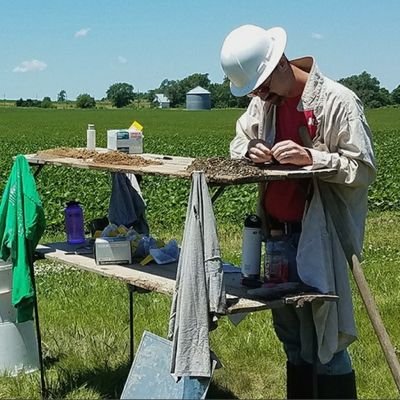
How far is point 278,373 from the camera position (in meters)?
5.60

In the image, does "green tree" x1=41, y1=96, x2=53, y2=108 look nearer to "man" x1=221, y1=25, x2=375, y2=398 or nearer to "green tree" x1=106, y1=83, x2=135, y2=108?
"green tree" x1=106, y1=83, x2=135, y2=108

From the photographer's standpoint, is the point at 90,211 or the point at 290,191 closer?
the point at 290,191

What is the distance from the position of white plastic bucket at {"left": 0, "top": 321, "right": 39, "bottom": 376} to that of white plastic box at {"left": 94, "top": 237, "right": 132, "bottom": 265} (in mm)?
1117

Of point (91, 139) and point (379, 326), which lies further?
point (91, 139)

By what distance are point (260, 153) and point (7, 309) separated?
8.30 feet

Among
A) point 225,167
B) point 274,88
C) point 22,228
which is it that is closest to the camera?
point 225,167

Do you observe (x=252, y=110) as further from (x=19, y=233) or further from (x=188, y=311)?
(x=19, y=233)

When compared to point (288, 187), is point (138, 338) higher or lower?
lower

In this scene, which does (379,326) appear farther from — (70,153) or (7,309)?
(7,309)

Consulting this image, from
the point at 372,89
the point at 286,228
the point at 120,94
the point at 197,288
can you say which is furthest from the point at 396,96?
the point at 197,288

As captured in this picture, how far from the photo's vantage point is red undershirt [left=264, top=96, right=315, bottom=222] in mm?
4109

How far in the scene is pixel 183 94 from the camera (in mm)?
127375

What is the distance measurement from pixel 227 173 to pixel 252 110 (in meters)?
0.75

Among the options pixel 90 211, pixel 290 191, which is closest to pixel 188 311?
pixel 290 191
